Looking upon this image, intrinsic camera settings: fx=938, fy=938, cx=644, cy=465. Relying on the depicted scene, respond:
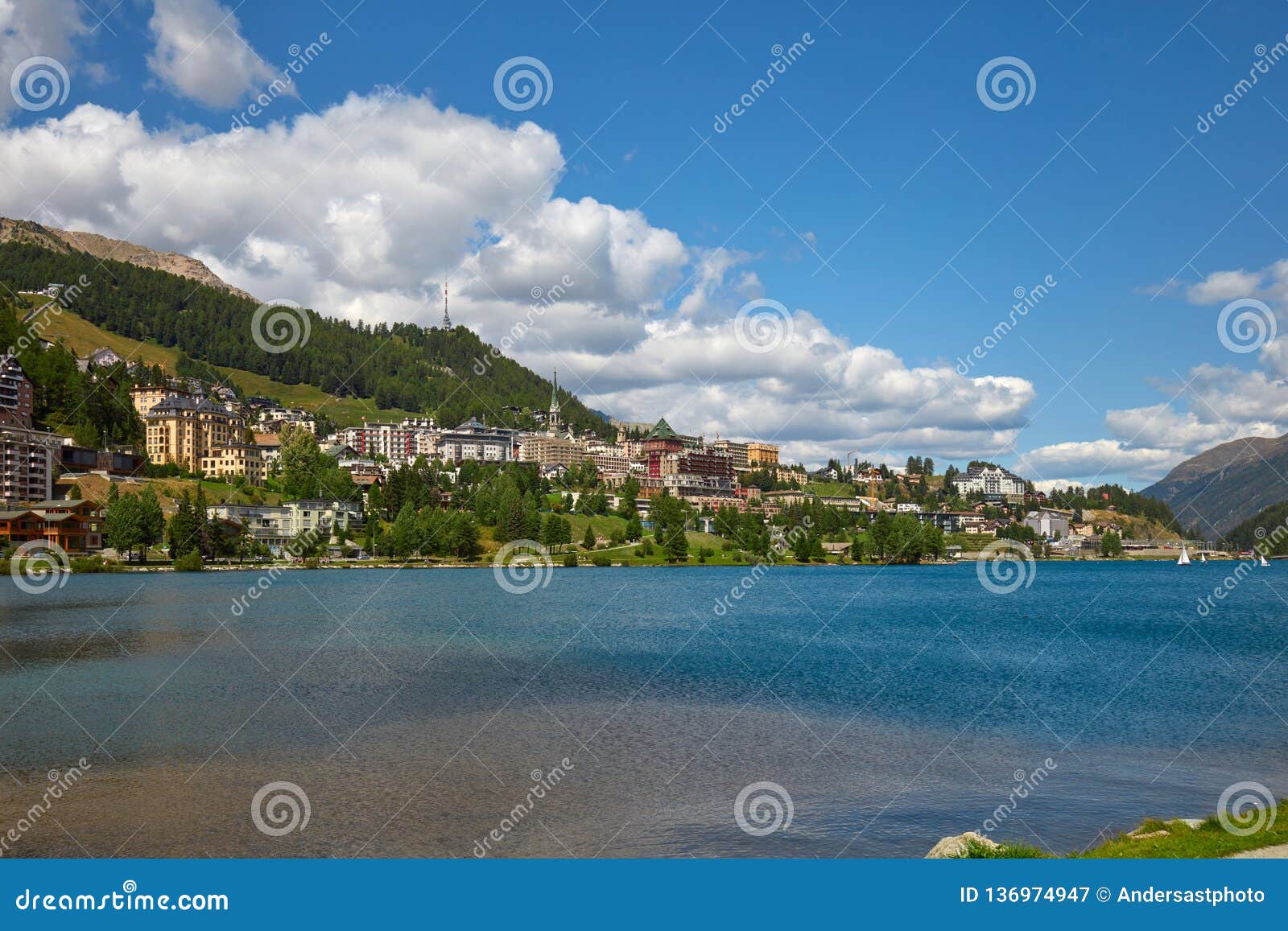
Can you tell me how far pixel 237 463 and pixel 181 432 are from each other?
17247 millimetres

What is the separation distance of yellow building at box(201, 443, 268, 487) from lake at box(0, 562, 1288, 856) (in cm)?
11003

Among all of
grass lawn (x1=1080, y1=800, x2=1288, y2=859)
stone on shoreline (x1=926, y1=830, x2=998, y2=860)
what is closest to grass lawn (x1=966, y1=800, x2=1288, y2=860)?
grass lawn (x1=1080, y1=800, x2=1288, y2=859)

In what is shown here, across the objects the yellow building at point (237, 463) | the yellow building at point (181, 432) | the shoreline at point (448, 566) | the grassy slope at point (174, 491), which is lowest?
the shoreline at point (448, 566)

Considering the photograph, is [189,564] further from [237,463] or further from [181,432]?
[181,432]

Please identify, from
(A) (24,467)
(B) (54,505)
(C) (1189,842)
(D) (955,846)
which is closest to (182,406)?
(A) (24,467)

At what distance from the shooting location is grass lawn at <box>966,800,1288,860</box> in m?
12.9

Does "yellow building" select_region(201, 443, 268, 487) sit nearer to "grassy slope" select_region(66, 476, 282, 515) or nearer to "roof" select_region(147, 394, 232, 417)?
"grassy slope" select_region(66, 476, 282, 515)

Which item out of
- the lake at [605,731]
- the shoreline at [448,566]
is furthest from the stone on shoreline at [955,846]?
the shoreline at [448,566]

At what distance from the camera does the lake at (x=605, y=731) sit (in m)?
17.8

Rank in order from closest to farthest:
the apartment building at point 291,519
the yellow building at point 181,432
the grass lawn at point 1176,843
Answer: the grass lawn at point 1176,843 < the apartment building at point 291,519 < the yellow building at point 181,432

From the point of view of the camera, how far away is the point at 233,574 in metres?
101

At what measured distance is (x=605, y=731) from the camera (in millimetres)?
26609

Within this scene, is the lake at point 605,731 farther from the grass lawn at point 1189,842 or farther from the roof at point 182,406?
the roof at point 182,406

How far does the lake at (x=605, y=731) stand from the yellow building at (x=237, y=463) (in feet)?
361
